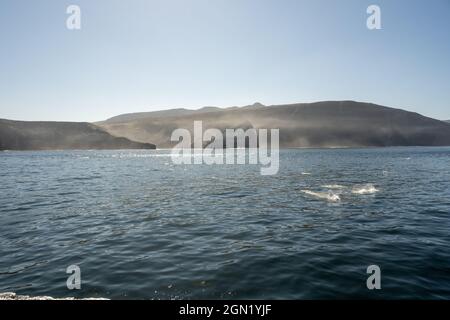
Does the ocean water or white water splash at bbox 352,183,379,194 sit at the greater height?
white water splash at bbox 352,183,379,194

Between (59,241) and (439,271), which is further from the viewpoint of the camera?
(59,241)

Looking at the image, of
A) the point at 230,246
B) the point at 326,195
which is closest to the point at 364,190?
the point at 326,195

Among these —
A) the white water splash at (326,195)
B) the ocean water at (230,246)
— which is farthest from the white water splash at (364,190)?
the white water splash at (326,195)

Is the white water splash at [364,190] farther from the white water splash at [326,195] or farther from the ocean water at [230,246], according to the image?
the white water splash at [326,195]

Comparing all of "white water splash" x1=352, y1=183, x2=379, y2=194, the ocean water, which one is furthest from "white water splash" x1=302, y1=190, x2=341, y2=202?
"white water splash" x1=352, y1=183, x2=379, y2=194

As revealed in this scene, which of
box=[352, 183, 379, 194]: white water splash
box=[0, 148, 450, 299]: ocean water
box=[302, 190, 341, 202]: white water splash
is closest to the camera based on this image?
box=[0, 148, 450, 299]: ocean water

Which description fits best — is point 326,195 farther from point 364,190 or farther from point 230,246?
point 230,246

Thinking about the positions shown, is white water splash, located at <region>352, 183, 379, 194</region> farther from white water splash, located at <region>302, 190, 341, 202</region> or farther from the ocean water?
white water splash, located at <region>302, 190, 341, 202</region>

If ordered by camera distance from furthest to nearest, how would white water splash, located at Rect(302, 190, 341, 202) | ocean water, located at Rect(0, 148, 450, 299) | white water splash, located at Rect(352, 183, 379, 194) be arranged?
white water splash, located at Rect(352, 183, 379, 194) → white water splash, located at Rect(302, 190, 341, 202) → ocean water, located at Rect(0, 148, 450, 299)

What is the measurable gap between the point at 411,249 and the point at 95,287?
511 inches

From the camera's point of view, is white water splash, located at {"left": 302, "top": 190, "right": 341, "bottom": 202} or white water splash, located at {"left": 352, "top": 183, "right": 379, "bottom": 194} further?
white water splash, located at {"left": 352, "top": 183, "right": 379, "bottom": 194}
